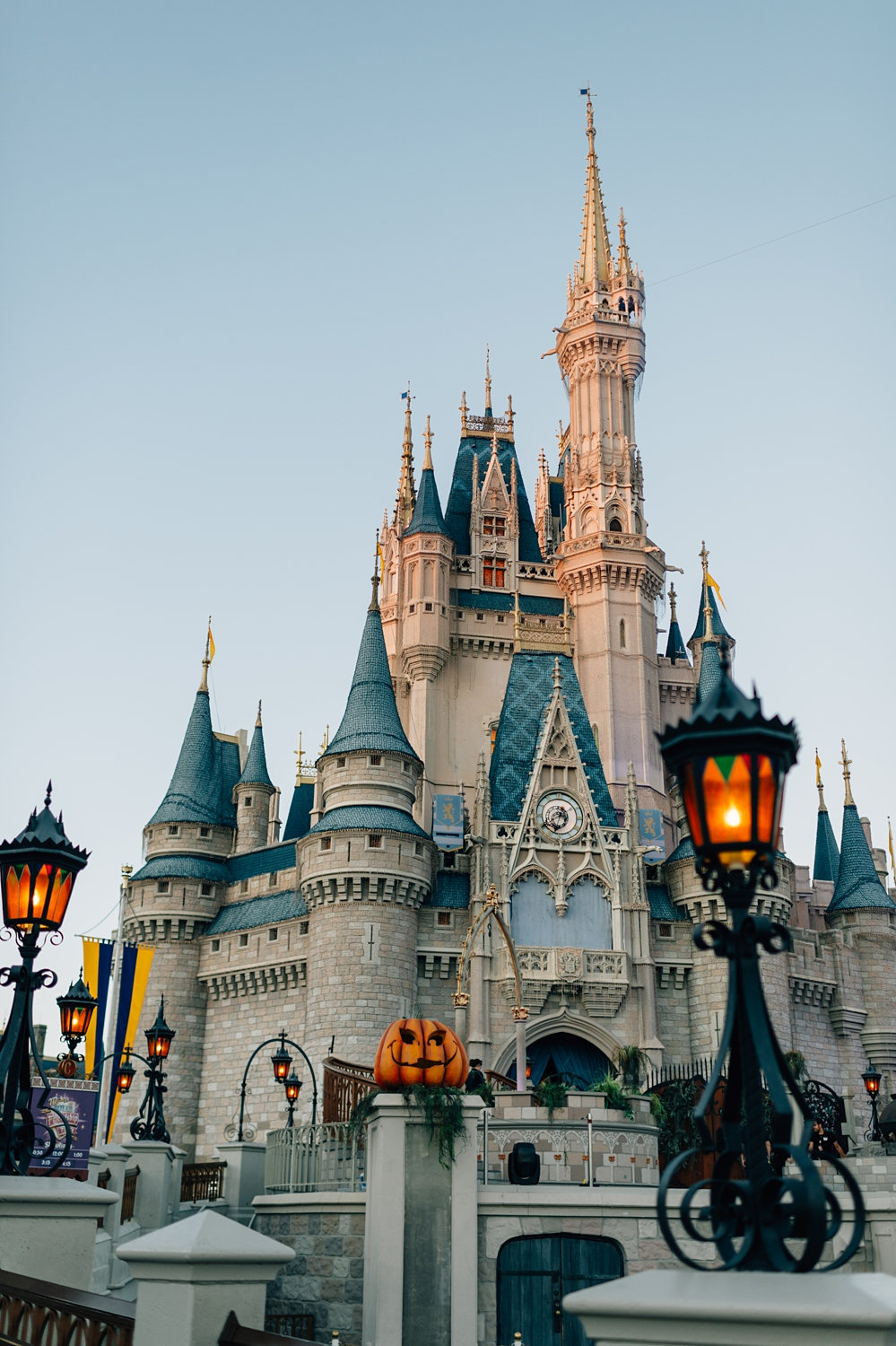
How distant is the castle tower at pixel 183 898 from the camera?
4122cm

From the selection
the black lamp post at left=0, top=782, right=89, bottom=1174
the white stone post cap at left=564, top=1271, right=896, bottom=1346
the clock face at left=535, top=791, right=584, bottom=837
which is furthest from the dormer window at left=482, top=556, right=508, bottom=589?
the white stone post cap at left=564, top=1271, right=896, bottom=1346

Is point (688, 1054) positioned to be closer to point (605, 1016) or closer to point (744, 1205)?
point (605, 1016)

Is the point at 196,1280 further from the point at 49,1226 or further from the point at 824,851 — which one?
the point at 824,851

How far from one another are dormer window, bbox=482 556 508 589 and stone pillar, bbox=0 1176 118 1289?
147 feet

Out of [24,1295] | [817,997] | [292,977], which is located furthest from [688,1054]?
[24,1295]

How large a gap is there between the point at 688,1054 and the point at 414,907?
9.47 m

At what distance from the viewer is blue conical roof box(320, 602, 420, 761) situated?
40844 millimetres

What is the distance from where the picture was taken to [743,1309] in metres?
4.13

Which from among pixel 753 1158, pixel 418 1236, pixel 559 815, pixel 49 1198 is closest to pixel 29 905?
pixel 49 1198

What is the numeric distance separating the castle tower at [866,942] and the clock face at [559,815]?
1229 centimetres

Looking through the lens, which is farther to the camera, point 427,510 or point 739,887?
point 427,510

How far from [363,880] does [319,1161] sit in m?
21.7

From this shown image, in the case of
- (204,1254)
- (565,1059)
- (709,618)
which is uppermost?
(709,618)

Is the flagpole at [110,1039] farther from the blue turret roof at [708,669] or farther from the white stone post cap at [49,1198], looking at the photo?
the blue turret roof at [708,669]
